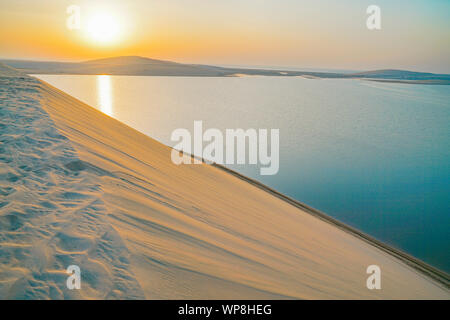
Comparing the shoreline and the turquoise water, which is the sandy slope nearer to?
the shoreline

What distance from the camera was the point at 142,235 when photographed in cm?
288

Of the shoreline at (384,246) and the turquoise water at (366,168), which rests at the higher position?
the turquoise water at (366,168)

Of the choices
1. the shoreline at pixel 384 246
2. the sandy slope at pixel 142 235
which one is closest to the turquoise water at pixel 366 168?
the shoreline at pixel 384 246

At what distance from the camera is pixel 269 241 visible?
13.3 feet

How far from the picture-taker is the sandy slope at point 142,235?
226cm

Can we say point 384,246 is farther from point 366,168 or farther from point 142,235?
point 366,168

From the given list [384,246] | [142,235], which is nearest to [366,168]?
[384,246]

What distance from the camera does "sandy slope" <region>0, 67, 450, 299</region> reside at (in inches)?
89.0

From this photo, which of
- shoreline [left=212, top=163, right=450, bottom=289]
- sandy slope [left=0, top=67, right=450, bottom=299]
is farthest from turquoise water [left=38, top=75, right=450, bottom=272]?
sandy slope [left=0, top=67, right=450, bottom=299]

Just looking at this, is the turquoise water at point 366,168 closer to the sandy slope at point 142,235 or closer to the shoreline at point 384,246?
the shoreline at point 384,246

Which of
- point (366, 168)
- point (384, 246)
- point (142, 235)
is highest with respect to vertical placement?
point (366, 168)

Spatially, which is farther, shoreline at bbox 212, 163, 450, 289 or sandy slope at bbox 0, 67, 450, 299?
shoreline at bbox 212, 163, 450, 289

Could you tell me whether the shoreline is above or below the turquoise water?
below
